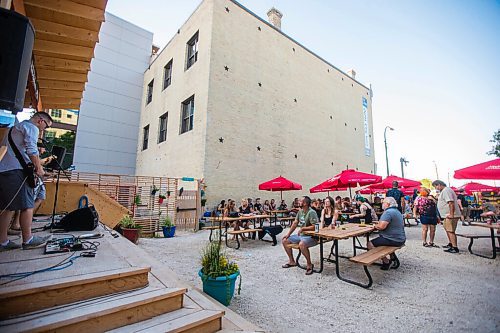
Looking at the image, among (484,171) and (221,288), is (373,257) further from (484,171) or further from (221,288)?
(484,171)

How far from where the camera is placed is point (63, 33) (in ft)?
13.7

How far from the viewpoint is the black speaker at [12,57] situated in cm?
200

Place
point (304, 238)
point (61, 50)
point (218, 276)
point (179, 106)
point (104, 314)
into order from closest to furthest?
point (104, 314), point (218, 276), point (61, 50), point (304, 238), point (179, 106)

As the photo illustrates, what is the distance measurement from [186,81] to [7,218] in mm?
11738

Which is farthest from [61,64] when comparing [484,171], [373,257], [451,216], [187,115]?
[484,171]

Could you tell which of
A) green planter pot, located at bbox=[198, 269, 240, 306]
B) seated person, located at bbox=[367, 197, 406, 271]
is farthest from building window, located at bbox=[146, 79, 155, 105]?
seated person, located at bbox=[367, 197, 406, 271]

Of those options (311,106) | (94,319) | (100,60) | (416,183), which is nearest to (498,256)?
(416,183)

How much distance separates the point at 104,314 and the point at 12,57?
95.8 inches

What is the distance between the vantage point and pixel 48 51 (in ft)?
15.2

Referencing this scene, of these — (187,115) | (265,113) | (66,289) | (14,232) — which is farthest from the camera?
(265,113)

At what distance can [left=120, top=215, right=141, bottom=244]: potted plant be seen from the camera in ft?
22.3

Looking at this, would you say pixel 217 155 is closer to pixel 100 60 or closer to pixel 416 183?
pixel 416 183

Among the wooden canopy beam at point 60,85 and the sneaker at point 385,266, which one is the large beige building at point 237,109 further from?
the sneaker at point 385,266

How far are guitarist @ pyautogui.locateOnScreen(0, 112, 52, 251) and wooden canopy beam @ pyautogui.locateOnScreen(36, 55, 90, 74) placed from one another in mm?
2877
